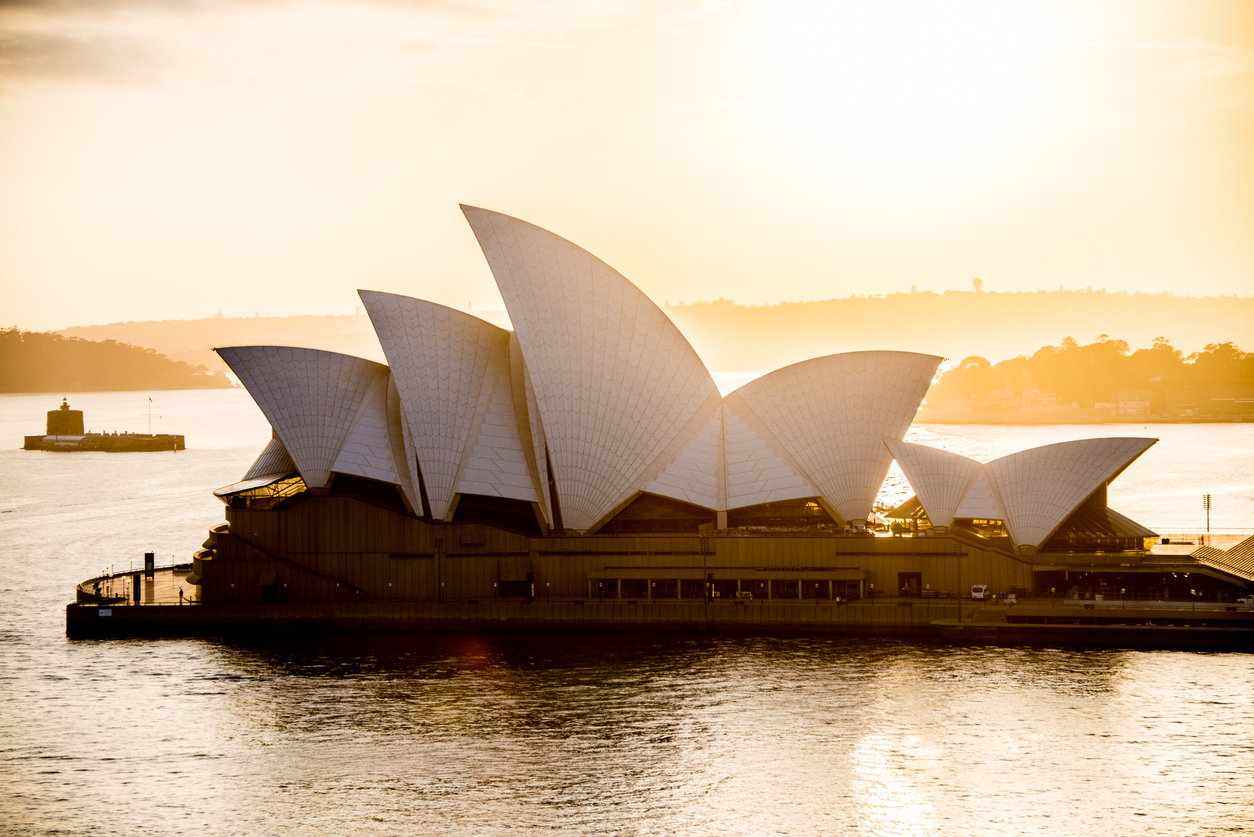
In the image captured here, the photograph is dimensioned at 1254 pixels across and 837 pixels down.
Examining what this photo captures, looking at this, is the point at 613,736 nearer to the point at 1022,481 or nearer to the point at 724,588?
the point at 724,588

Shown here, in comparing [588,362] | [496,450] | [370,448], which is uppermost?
[588,362]

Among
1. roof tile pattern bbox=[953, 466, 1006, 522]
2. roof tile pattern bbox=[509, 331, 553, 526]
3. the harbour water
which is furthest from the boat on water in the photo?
roof tile pattern bbox=[953, 466, 1006, 522]

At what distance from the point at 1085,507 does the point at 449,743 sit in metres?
27.0

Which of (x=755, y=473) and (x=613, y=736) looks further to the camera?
(x=755, y=473)

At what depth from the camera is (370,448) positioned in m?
44.2

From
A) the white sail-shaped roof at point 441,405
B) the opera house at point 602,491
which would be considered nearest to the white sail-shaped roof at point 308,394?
the opera house at point 602,491

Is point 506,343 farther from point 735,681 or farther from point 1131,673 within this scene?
point 1131,673

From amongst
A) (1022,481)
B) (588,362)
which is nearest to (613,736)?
(588,362)

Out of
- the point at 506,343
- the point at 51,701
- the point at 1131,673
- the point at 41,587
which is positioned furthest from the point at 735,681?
the point at 41,587

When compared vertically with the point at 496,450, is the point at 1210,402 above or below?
above

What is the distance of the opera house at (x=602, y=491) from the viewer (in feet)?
138

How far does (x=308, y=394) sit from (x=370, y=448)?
326 cm

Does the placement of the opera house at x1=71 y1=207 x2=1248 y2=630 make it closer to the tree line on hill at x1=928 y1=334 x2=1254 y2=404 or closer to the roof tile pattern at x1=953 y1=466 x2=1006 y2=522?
the roof tile pattern at x1=953 y1=466 x2=1006 y2=522

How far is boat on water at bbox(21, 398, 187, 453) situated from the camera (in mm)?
137250
